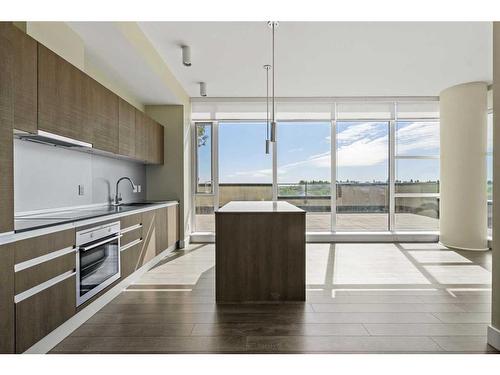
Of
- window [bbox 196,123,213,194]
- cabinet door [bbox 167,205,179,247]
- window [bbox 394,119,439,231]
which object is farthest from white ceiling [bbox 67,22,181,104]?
window [bbox 394,119,439,231]

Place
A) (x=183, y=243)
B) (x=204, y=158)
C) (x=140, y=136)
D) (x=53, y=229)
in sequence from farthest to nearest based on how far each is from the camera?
(x=204, y=158), (x=183, y=243), (x=140, y=136), (x=53, y=229)

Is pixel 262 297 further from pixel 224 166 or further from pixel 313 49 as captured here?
pixel 224 166

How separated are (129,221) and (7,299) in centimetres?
176

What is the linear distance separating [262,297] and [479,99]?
4.88 meters

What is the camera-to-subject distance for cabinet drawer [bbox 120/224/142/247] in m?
3.30

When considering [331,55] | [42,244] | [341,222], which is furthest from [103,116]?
[341,222]

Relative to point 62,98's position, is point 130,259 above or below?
below

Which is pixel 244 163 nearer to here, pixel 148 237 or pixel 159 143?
pixel 159 143

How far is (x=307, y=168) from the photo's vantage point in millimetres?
6375

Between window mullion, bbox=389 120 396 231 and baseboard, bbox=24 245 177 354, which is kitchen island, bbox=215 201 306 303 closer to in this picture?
baseboard, bbox=24 245 177 354

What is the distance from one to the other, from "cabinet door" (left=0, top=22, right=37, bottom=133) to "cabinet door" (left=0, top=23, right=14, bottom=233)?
0.23 feet

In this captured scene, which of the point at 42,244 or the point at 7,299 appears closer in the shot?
the point at 7,299

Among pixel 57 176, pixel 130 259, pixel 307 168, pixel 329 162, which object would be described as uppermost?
pixel 329 162

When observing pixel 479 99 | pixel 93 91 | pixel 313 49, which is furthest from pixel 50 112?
pixel 479 99
